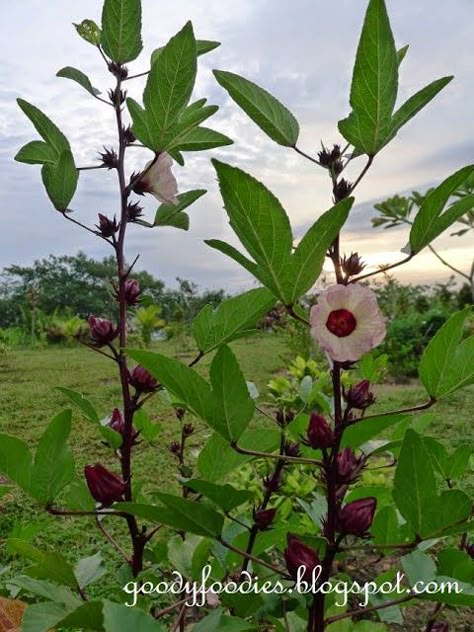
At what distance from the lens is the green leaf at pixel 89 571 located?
747mm

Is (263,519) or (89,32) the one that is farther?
(89,32)

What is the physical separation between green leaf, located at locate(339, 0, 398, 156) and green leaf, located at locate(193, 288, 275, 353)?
6.8 inches

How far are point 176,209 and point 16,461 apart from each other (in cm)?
36

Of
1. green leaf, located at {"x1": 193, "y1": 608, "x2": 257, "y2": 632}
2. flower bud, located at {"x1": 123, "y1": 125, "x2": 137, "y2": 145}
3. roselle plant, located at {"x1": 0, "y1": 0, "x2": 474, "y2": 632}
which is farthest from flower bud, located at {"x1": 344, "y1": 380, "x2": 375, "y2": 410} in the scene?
flower bud, located at {"x1": 123, "y1": 125, "x2": 137, "y2": 145}

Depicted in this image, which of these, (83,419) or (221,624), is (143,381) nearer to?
(221,624)

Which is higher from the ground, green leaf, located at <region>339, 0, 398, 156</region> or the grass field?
green leaf, located at <region>339, 0, 398, 156</region>

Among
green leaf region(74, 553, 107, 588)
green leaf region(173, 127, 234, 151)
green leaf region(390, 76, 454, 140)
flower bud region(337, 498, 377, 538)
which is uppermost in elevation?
green leaf region(173, 127, 234, 151)

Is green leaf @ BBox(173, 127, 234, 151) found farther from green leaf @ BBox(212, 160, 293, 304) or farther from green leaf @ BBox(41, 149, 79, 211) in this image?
green leaf @ BBox(212, 160, 293, 304)

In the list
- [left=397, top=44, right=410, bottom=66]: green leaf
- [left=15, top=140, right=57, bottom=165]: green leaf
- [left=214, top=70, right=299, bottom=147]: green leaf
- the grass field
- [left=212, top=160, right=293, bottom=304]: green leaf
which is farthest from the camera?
the grass field

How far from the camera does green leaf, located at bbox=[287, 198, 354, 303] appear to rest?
44 cm

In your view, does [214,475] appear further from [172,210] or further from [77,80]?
[77,80]

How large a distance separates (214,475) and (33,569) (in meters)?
0.20

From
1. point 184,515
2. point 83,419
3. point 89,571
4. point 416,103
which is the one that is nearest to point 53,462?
point 184,515

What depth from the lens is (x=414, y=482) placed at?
494mm
